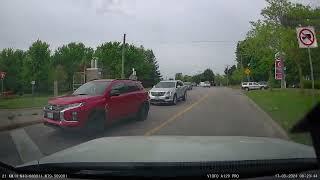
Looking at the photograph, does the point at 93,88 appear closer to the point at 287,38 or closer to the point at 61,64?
the point at 61,64

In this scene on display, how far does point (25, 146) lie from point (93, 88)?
4006mm

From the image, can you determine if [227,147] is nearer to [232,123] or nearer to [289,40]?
[232,123]

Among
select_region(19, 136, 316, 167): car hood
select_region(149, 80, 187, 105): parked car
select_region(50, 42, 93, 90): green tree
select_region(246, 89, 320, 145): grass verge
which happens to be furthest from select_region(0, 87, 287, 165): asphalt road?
select_region(149, 80, 187, 105): parked car

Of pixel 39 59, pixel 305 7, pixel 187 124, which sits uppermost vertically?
pixel 305 7

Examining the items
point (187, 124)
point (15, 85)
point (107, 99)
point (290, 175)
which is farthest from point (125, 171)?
point (15, 85)

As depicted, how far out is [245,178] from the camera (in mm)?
4074

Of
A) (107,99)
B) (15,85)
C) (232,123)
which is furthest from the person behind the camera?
(15,85)

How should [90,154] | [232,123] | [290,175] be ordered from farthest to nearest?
[232,123]
[90,154]
[290,175]

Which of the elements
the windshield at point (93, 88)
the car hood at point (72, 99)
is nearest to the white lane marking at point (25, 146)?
the car hood at point (72, 99)

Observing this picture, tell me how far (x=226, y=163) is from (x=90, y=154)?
1.40 metres

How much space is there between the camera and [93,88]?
14.7 m

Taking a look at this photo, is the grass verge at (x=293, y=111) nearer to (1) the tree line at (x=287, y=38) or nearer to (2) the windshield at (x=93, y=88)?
(1) the tree line at (x=287, y=38)

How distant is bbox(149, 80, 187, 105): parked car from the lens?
97.9 ft

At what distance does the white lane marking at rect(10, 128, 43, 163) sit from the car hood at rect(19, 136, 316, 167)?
295 centimetres
